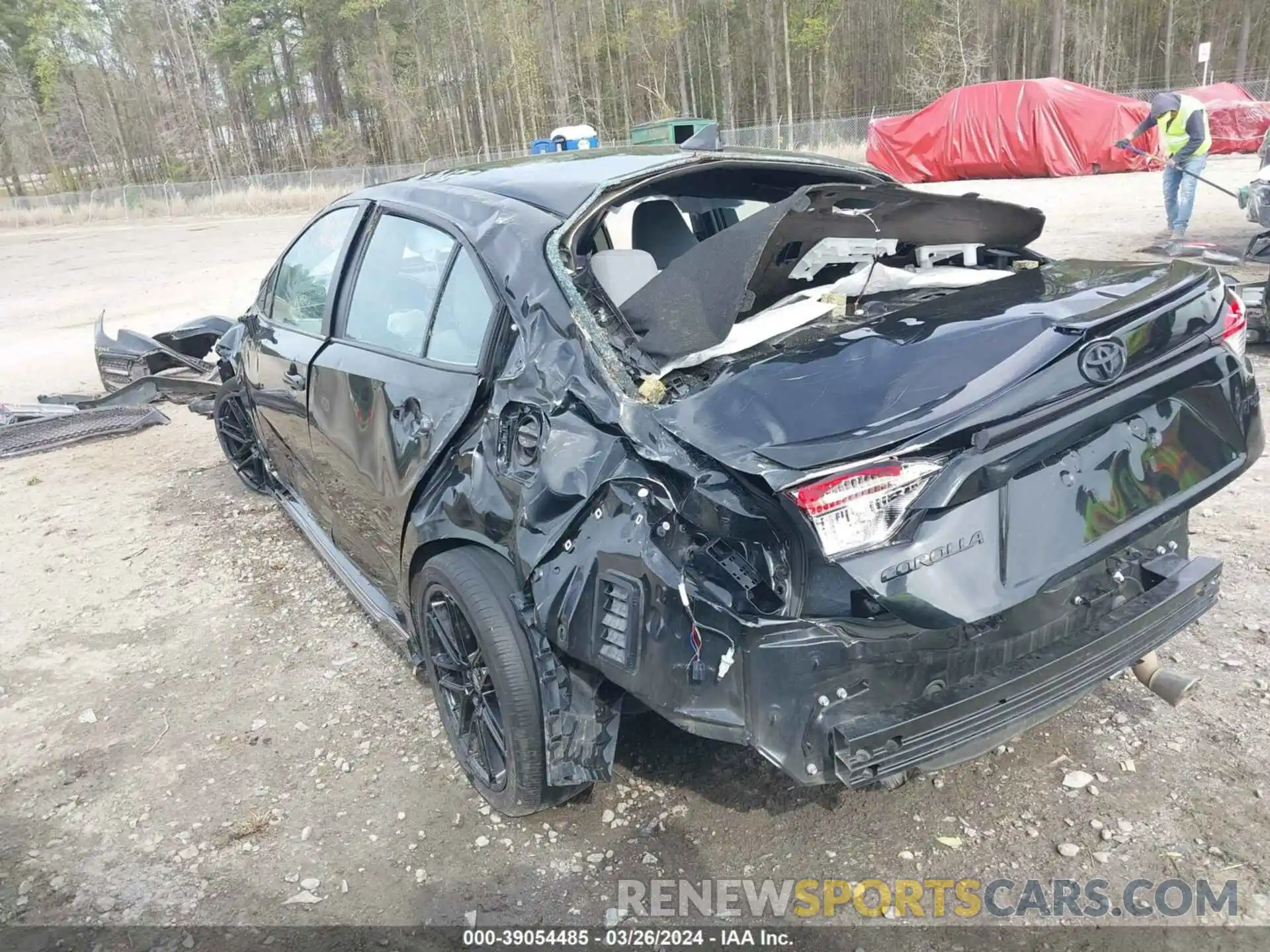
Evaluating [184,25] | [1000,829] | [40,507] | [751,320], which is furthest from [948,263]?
[184,25]

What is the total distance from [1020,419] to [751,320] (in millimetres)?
886

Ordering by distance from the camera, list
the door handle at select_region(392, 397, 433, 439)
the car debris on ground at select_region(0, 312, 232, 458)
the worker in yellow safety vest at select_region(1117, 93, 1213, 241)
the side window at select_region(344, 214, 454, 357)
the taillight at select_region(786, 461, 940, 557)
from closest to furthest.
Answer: the taillight at select_region(786, 461, 940, 557)
the door handle at select_region(392, 397, 433, 439)
the side window at select_region(344, 214, 454, 357)
the car debris on ground at select_region(0, 312, 232, 458)
the worker in yellow safety vest at select_region(1117, 93, 1213, 241)

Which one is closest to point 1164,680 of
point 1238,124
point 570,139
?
point 570,139

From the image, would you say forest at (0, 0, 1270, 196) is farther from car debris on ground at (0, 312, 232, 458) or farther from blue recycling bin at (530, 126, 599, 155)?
car debris on ground at (0, 312, 232, 458)

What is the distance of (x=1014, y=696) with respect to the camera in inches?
85.3

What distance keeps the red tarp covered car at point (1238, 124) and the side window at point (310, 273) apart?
76.2 feet

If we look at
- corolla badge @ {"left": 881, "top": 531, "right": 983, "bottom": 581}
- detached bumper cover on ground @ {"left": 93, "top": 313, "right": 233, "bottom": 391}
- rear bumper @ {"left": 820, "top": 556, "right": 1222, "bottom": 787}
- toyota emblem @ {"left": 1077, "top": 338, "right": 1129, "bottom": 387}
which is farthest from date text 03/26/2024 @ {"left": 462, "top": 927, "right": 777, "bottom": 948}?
detached bumper cover on ground @ {"left": 93, "top": 313, "right": 233, "bottom": 391}

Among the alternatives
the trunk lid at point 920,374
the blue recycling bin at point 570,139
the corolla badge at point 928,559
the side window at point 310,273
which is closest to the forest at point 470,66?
the blue recycling bin at point 570,139

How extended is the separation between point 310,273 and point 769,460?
288 centimetres

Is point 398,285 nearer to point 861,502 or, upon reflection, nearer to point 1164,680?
point 861,502

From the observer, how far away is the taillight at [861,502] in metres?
1.90

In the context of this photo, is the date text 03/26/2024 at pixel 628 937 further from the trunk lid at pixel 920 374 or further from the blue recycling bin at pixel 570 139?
the blue recycling bin at pixel 570 139

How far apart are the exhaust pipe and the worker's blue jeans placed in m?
9.99

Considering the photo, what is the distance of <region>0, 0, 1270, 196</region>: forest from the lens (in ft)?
143
